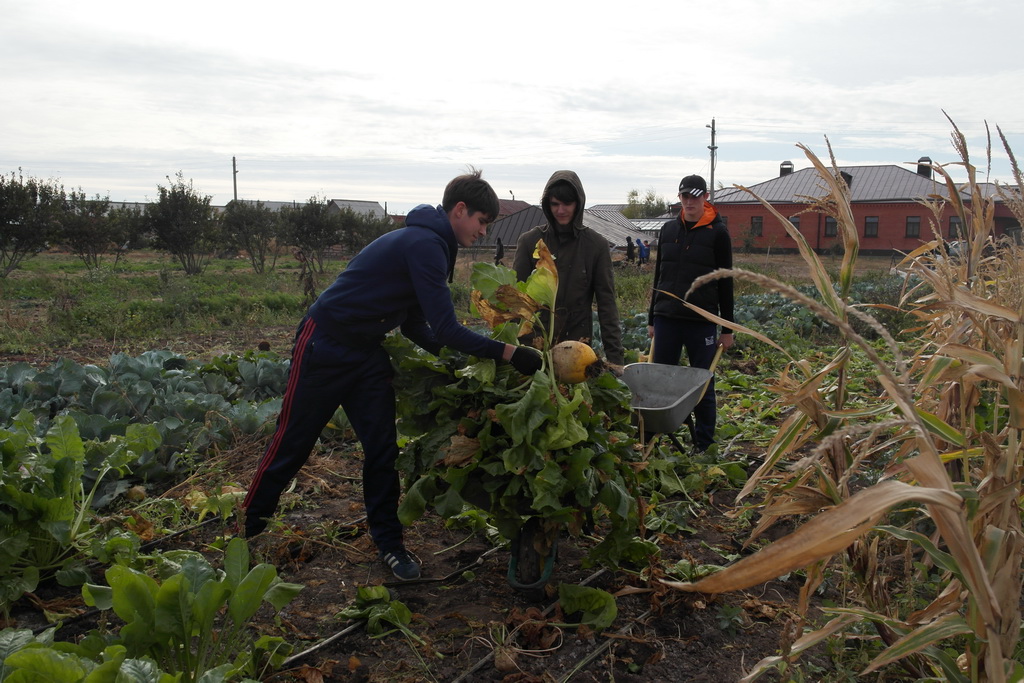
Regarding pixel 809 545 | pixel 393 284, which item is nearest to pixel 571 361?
pixel 393 284

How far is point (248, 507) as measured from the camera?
11.6 ft

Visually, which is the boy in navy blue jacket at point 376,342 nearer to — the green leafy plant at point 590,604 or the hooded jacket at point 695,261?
the green leafy plant at point 590,604

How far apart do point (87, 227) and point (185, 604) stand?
24.4 m

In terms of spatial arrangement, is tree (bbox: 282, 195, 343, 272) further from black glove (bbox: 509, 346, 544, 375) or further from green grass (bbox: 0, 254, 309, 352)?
black glove (bbox: 509, 346, 544, 375)

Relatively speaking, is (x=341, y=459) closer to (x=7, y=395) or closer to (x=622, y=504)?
(x=7, y=395)

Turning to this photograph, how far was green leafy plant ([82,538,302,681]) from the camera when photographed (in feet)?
6.97

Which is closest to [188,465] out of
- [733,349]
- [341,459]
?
[341,459]

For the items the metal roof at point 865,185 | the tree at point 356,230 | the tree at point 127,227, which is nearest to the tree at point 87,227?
the tree at point 127,227

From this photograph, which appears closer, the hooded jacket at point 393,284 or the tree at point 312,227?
the hooded jacket at point 393,284

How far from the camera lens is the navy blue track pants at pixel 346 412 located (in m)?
3.32

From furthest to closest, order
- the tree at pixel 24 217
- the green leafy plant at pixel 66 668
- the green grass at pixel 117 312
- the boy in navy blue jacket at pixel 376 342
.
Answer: the tree at pixel 24 217 → the green grass at pixel 117 312 → the boy in navy blue jacket at pixel 376 342 → the green leafy plant at pixel 66 668

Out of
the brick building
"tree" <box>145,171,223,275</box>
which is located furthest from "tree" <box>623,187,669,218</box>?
"tree" <box>145,171,223,275</box>

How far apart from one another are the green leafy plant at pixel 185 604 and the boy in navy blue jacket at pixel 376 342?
1067 millimetres

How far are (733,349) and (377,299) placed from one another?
6910 mm
